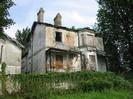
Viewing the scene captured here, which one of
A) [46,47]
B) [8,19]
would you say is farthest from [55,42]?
[8,19]

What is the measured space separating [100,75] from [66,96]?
21.4ft

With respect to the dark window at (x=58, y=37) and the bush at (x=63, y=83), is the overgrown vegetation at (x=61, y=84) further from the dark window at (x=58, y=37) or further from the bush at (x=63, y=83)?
the dark window at (x=58, y=37)

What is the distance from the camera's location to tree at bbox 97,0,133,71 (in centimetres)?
4596

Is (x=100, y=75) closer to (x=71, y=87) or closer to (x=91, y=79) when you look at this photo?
(x=91, y=79)

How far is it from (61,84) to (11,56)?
1113 centimetres

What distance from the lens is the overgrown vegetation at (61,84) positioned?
27.7 metres

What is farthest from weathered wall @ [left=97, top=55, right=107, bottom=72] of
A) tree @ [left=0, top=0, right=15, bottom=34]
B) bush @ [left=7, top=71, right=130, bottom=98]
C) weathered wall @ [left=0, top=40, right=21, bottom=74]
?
tree @ [left=0, top=0, right=15, bottom=34]

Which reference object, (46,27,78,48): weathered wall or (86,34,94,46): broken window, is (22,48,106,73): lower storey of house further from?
(46,27,78,48): weathered wall

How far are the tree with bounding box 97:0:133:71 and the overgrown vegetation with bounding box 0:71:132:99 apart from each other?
16.4 metres

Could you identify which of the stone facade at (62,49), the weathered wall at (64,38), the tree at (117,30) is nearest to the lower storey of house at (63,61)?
the stone facade at (62,49)

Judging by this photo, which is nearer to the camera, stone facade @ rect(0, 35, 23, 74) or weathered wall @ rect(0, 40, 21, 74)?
stone facade @ rect(0, 35, 23, 74)

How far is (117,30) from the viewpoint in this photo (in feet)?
153

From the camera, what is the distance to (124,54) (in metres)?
48.1

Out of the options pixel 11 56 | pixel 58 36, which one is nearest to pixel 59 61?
pixel 58 36
